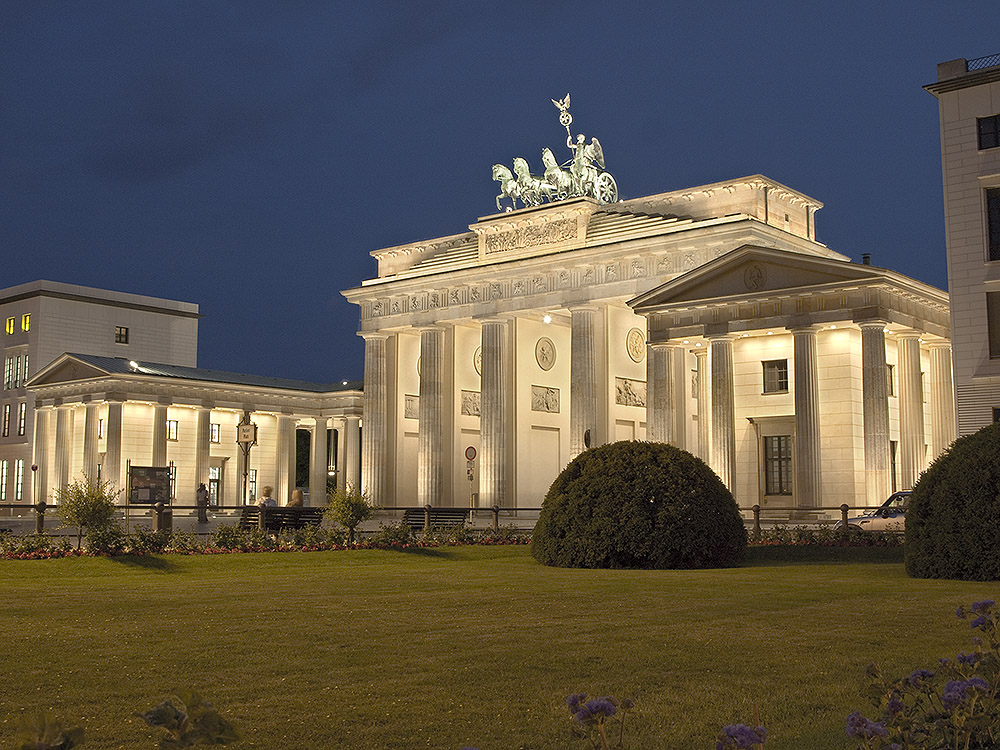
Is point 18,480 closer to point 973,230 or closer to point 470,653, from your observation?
point 973,230

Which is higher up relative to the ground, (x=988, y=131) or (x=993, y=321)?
(x=988, y=131)

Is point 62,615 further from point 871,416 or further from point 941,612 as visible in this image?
point 871,416

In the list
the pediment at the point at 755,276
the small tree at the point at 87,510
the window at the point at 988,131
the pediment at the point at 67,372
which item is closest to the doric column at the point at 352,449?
the pediment at the point at 67,372

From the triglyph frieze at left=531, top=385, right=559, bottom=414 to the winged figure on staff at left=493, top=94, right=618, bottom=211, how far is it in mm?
Answer: 9858

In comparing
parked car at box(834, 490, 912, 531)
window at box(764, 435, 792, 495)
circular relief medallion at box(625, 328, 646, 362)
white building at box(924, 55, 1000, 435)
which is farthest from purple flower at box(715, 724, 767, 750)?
circular relief medallion at box(625, 328, 646, 362)

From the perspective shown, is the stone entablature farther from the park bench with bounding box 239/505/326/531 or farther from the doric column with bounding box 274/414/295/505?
the park bench with bounding box 239/505/326/531

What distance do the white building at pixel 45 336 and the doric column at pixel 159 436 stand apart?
541 inches

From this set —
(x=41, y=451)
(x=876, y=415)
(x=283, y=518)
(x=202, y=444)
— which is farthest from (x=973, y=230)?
(x=41, y=451)

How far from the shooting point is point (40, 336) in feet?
260

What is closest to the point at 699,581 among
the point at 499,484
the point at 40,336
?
the point at 499,484

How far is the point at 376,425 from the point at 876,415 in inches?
1175

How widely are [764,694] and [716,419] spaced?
105 ft

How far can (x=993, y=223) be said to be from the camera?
3472 centimetres

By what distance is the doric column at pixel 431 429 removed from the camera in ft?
186
